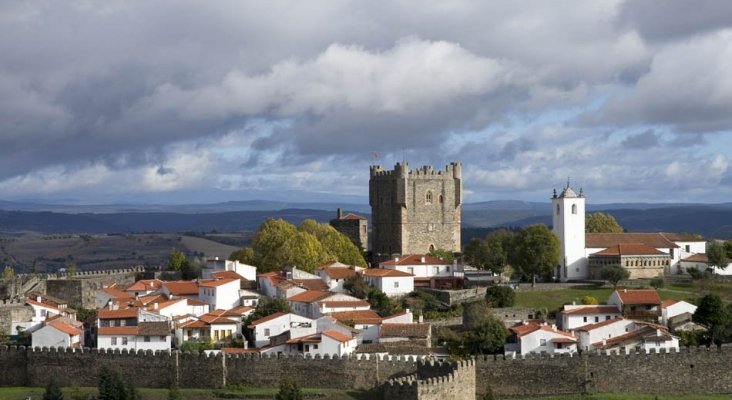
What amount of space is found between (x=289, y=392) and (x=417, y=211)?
33946mm

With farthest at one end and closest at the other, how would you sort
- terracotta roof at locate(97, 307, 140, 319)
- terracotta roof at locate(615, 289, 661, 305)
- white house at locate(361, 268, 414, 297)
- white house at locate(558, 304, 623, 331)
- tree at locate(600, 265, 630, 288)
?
tree at locate(600, 265, 630, 288), white house at locate(361, 268, 414, 297), terracotta roof at locate(615, 289, 661, 305), terracotta roof at locate(97, 307, 140, 319), white house at locate(558, 304, 623, 331)

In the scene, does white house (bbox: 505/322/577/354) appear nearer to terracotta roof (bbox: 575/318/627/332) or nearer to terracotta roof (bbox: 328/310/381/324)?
terracotta roof (bbox: 575/318/627/332)

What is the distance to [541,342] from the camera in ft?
161

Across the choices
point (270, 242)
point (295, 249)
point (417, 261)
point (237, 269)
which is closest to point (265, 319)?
point (237, 269)

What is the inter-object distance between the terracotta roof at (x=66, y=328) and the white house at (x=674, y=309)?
84.1ft

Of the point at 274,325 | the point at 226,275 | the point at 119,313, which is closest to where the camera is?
the point at 274,325

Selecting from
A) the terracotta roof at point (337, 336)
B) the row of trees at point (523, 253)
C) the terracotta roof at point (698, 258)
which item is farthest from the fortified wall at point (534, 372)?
the terracotta roof at point (698, 258)

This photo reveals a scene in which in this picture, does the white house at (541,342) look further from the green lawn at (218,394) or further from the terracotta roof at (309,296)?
the terracotta roof at (309,296)

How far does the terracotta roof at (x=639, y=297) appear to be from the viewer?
5538 centimetres

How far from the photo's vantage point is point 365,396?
4388 cm

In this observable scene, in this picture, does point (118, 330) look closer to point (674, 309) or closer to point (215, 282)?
point (215, 282)

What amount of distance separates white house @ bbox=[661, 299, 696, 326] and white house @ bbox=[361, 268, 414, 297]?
542 inches

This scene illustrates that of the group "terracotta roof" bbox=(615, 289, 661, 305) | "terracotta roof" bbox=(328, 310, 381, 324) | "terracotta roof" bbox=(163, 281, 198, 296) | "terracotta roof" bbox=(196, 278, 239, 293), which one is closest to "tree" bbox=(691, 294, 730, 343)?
"terracotta roof" bbox=(615, 289, 661, 305)

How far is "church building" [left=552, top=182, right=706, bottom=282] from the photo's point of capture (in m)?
68.1
